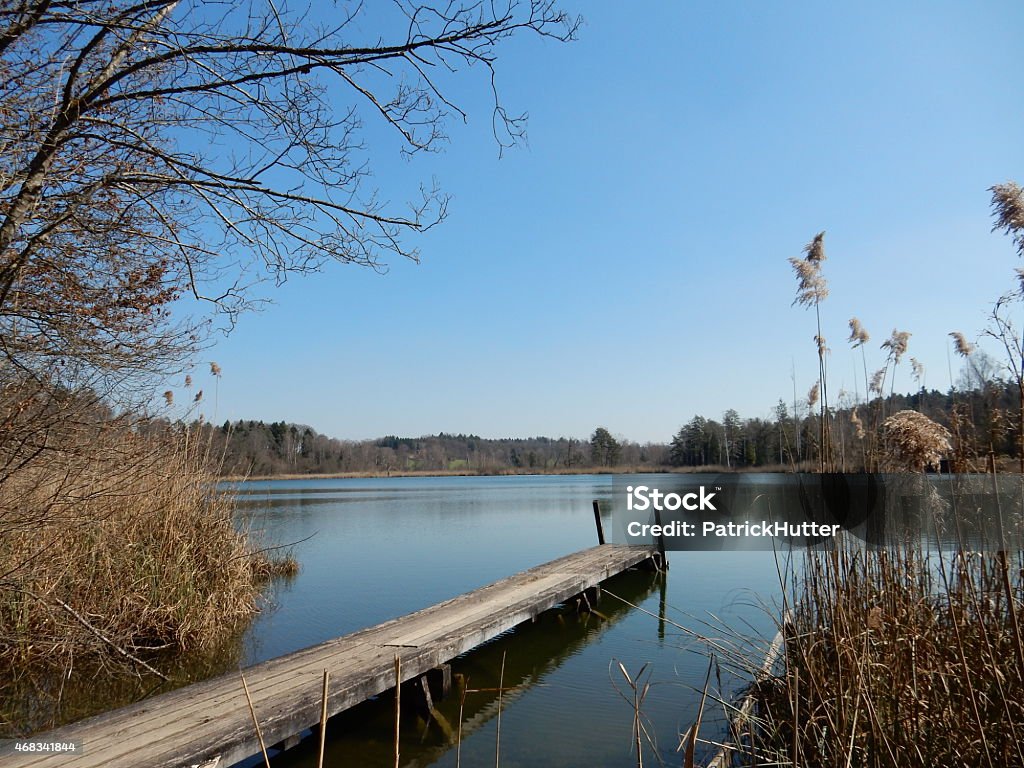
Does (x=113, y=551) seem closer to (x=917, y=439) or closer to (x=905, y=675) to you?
(x=905, y=675)

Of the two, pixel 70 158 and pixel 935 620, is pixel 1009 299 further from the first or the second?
pixel 70 158

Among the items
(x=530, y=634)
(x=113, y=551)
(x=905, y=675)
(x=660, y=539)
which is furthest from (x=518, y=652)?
(x=660, y=539)

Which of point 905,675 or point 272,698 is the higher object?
point 905,675

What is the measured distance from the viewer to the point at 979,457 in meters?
→ 4.14

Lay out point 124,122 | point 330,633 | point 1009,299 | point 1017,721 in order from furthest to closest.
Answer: point 330,633 → point 124,122 → point 1009,299 → point 1017,721

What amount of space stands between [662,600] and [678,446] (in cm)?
3602

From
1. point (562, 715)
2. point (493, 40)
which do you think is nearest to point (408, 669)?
point (562, 715)

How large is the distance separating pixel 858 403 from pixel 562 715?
3121 millimetres

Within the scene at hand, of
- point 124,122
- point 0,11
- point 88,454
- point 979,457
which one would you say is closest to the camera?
point 0,11

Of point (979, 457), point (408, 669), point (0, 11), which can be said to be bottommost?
point (408, 669)

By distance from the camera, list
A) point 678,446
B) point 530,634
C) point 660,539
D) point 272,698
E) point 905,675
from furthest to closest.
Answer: point 678,446, point 660,539, point 530,634, point 272,698, point 905,675

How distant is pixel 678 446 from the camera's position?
1783 inches

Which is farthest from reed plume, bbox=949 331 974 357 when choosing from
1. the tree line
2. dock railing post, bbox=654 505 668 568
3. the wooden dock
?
dock railing post, bbox=654 505 668 568

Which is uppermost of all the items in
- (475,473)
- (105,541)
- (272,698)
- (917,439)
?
(917,439)
